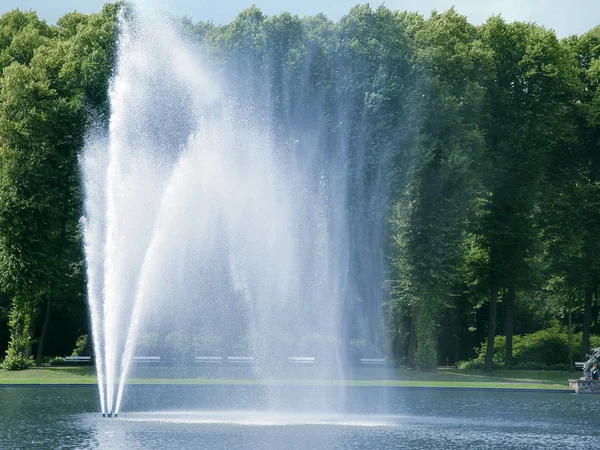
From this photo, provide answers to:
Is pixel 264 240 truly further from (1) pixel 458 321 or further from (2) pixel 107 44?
(1) pixel 458 321

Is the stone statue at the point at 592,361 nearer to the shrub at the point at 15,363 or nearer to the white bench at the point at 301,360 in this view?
the white bench at the point at 301,360

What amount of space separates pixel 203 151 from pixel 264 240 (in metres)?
7.38

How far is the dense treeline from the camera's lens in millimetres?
55625

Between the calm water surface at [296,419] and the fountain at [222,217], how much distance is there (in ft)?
37.4

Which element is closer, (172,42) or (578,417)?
(578,417)

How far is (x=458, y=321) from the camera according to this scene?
7388 centimetres

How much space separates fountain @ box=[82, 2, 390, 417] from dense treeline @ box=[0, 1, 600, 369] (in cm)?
114

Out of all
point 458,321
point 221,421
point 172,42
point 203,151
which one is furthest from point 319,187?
point 221,421

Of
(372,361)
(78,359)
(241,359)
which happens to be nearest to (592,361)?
(372,361)

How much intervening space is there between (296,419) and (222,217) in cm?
2409

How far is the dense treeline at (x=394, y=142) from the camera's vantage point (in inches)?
2190

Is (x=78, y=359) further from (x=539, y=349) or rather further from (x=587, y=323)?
(x=587, y=323)

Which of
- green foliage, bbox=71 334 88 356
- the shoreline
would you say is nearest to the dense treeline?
green foliage, bbox=71 334 88 356

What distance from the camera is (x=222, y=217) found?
179 feet
